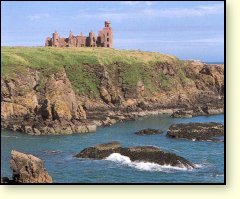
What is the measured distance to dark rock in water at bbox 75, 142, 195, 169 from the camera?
15.3 metres

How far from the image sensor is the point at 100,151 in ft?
58.0

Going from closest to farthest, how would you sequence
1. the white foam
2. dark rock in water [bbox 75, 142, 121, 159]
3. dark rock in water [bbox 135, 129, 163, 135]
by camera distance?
the white foam < dark rock in water [bbox 75, 142, 121, 159] < dark rock in water [bbox 135, 129, 163, 135]

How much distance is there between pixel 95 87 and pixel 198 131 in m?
11.2

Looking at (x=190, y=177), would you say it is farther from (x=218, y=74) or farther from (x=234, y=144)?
(x=218, y=74)

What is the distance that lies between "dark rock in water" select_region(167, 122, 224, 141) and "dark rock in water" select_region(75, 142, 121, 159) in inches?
198

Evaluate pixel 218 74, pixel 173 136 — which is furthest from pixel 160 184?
pixel 218 74

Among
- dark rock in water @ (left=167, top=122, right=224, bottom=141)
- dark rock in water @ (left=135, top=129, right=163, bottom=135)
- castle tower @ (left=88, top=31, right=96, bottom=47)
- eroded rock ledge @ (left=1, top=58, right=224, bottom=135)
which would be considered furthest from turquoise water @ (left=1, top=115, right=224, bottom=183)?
castle tower @ (left=88, top=31, right=96, bottom=47)

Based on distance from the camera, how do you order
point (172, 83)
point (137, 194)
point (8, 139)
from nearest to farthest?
point (137, 194)
point (8, 139)
point (172, 83)

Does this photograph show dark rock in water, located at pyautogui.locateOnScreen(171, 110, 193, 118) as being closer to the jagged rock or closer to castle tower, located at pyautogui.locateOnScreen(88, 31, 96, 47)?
the jagged rock

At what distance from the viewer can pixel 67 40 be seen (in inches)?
1448

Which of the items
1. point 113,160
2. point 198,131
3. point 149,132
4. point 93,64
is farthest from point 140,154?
point 93,64

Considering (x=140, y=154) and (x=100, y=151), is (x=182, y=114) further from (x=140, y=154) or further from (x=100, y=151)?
(x=140, y=154)

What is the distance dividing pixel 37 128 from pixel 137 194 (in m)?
13.8

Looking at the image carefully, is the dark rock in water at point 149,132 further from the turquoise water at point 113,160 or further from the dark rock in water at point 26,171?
the dark rock in water at point 26,171
